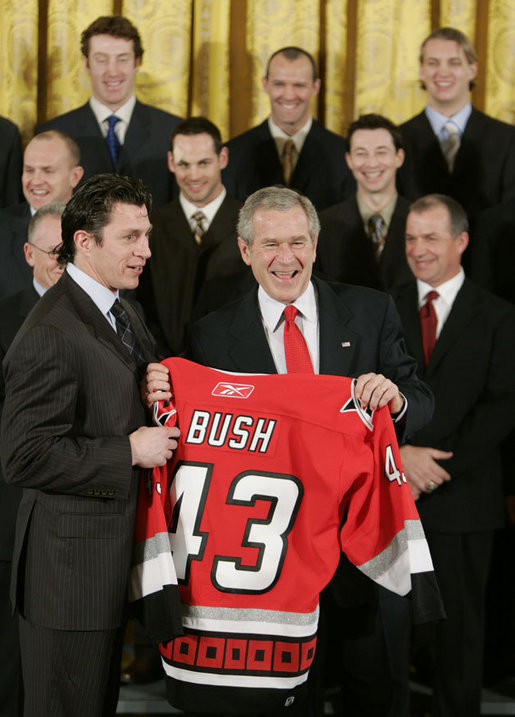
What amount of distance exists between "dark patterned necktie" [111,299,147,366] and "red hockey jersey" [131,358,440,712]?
0.50ft

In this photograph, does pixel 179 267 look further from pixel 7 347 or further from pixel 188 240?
pixel 7 347

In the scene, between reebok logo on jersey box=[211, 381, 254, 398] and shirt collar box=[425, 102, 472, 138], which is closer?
reebok logo on jersey box=[211, 381, 254, 398]

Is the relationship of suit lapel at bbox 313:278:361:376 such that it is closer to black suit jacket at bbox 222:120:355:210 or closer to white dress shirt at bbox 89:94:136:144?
black suit jacket at bbox 222:120:355:210

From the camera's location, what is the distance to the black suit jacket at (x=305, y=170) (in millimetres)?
4062

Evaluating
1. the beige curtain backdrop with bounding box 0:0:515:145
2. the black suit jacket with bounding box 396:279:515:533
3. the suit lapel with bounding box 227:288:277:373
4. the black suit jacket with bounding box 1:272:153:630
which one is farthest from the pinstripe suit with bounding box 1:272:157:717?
the beige curtain backdrop with bounding box 0:0:515:145

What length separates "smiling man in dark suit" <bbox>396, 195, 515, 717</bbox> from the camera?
330cm

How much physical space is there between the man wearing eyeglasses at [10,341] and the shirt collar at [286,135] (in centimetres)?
119

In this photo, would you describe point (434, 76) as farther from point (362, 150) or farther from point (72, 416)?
point (72, 416)

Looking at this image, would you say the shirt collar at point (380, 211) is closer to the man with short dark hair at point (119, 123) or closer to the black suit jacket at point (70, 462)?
the man with short dark hair at point (119, 123)

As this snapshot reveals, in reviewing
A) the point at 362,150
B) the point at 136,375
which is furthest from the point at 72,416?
the point at 362,150

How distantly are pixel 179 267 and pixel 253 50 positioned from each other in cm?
129

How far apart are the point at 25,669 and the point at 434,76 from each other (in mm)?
2726

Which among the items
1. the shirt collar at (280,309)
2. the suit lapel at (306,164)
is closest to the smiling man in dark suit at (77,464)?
the shirt collar at (280,309)

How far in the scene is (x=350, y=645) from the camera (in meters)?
2.74
